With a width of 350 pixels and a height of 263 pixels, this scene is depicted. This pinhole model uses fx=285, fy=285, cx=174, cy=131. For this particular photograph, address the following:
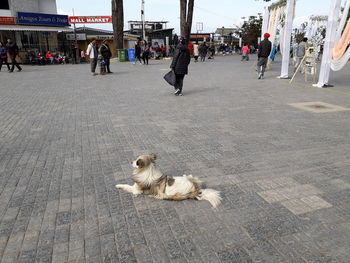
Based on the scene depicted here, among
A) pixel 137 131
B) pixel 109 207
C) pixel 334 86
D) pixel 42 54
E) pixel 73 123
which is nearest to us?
pixel 109 207

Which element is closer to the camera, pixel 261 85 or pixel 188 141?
pixel 188 141

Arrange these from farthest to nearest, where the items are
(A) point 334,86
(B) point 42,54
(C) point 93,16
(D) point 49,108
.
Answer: (C) point 93,16
(B) point 42,54
(A) point 334,86
(D) point 49,108

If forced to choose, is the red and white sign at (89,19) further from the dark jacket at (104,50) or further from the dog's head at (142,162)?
the dog's head at (142,162)

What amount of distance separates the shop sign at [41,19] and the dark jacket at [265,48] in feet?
70.5

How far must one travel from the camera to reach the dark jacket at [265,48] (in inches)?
484

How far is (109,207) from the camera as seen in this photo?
3031 mm

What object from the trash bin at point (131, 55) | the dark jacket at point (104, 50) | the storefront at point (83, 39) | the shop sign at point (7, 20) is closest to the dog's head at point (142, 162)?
the dark jacket at point (104, 50)

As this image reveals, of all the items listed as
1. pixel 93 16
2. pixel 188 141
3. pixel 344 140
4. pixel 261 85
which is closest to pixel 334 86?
pixel 261 85

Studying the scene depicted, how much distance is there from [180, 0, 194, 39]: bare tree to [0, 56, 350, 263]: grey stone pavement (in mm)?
24984

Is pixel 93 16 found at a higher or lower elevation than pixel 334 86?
higher

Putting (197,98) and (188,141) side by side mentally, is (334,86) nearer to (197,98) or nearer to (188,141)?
(197,98)

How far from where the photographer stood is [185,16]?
99.0 ft

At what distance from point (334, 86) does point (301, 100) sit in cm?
357

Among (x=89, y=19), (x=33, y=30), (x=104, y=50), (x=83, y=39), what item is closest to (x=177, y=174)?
(x=104, y=50)
